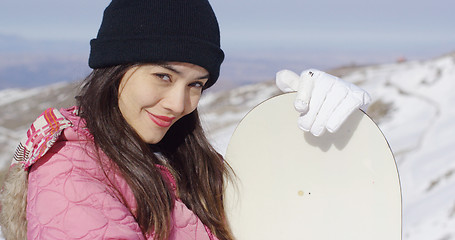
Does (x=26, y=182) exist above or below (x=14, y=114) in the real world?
above


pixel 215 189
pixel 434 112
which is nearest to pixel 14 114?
pixel 434 112

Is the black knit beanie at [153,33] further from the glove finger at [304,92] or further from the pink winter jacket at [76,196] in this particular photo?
the glove finger at [304,92]

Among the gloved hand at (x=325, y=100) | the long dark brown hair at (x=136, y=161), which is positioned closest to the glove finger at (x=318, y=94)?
the gloved hand at (x=325, y=100)

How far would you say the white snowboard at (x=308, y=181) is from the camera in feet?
6.64

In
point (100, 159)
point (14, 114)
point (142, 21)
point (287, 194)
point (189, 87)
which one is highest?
point (142, 21)

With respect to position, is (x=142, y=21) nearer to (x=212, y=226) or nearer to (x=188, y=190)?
(x=188, y=190)

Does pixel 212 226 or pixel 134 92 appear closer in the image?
pixel 134 92

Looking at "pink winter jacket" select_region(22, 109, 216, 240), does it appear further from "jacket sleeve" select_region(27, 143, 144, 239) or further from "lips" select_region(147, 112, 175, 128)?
"lips" select_region(147, 112, 175, 128)

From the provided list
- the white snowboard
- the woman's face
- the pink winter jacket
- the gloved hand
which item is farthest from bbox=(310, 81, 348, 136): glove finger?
the pink winter jacket

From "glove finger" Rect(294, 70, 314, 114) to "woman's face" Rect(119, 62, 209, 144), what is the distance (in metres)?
0.42

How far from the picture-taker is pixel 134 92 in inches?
63.7

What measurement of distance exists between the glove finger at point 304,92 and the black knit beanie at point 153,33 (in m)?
0.42

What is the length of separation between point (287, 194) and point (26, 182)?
1181 millimetres

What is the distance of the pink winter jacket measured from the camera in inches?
51.8
